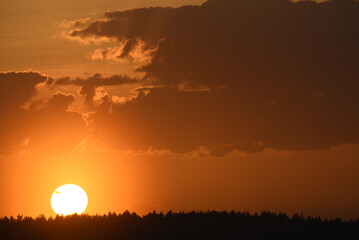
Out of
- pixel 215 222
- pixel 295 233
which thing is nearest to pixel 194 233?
pixel 215 222

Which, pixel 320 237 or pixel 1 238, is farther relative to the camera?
pixel 1 238

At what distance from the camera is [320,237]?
365 feet

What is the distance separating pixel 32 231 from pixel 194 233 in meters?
18.6

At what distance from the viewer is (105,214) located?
123 m

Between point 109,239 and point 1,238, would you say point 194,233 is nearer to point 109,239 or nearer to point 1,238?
point 109,239

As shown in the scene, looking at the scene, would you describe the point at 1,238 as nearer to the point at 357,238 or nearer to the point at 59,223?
the point at 59,223

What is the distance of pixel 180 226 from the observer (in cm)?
12000

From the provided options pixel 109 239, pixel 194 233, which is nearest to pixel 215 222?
pixel 194 233

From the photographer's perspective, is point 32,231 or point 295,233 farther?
point 32,231

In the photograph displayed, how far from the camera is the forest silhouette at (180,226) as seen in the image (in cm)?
11362

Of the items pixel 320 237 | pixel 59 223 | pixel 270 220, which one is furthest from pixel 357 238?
pixel 59 223

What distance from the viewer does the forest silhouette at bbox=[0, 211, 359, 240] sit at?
113625mm

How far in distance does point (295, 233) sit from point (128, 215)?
65.4ft

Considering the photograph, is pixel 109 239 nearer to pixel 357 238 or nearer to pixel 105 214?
pixel 105 214
